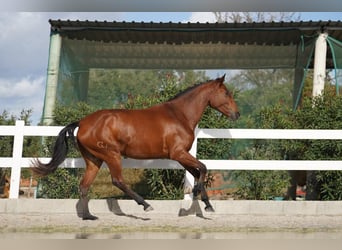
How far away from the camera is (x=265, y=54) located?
37.1ft

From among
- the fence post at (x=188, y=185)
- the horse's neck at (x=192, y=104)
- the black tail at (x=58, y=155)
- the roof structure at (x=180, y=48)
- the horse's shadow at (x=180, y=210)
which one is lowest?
the horse's shadow at (x=180, y=210)

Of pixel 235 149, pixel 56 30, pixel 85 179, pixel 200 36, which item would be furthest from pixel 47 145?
pixel 200 36

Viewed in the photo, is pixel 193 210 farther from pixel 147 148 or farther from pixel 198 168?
pixel 147 148

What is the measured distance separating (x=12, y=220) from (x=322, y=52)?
25.5 ft

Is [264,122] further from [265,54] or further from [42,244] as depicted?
[42,244]

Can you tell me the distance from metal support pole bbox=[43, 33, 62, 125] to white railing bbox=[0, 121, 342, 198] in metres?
2.11

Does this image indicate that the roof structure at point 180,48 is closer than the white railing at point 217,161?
No

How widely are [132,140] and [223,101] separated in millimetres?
1573

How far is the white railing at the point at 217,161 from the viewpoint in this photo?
7.23m

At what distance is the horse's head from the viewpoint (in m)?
6.66

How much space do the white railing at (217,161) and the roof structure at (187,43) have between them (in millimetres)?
3650

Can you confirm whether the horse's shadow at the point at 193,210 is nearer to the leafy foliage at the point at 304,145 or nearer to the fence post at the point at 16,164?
the leafy foliage at the point at 304,145

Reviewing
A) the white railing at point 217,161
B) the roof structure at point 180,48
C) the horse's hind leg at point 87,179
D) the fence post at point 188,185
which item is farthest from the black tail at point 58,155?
the roof structure at point 180,48

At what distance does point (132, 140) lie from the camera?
6.29m
